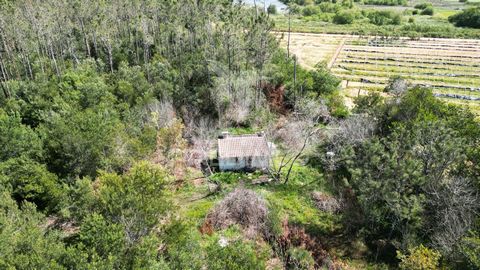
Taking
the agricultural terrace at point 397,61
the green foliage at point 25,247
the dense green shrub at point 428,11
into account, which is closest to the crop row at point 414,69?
the agricultural terrace at point 397,61

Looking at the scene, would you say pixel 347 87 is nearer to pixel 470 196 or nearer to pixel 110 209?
pixel 470 196

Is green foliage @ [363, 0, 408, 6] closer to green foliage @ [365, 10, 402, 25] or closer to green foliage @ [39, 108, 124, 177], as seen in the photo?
green foliage @ [365, 10, 402, 25]

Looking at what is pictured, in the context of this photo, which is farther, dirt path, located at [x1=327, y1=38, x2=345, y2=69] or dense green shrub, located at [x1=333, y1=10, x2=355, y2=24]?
dense green shrub, located at [x1=333, y1=10, x2=355, y2=24]

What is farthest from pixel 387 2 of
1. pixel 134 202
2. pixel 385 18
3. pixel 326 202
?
pixel 134 202

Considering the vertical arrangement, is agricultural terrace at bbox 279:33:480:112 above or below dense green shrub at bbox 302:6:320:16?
below

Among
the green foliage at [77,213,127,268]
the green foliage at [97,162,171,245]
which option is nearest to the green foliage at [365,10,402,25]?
the green foliage at [97,162,171,245]

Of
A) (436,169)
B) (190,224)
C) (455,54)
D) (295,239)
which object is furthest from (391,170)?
(455,54)
